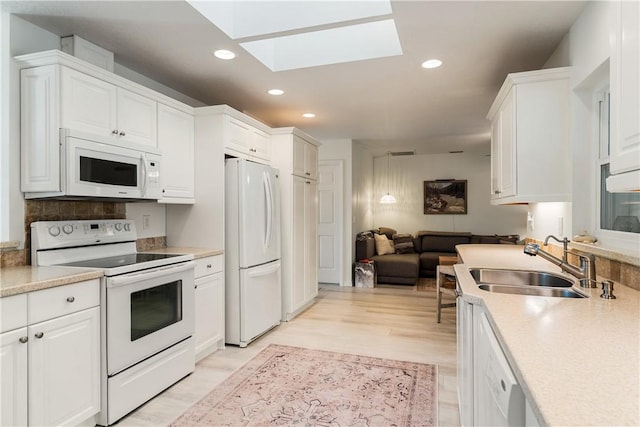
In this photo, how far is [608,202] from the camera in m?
2.10

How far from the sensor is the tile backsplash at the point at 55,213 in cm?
217

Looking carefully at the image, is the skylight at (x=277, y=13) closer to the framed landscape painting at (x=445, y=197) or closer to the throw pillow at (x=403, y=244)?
the throw pillow at (x=403, y=244)

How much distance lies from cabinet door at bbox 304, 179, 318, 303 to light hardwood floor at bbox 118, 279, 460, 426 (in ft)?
0.93

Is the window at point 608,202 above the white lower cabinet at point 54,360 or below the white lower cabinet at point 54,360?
above

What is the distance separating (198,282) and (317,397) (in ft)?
4.13

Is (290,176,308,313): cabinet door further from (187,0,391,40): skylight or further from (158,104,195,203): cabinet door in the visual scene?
(187,0,391,40): skylight

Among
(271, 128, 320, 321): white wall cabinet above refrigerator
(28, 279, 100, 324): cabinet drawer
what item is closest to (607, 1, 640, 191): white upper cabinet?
(28, 279, 100, 324): cabinet drawer

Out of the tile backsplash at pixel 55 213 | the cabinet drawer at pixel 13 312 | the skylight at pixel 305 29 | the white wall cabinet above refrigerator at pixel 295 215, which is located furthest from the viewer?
the white wall cabinet above refrigerator at pixel 295 215

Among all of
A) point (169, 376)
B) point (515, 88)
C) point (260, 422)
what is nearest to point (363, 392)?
point (260, 422)

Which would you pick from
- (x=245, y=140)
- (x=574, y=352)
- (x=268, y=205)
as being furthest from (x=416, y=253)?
(x=574, y=352)

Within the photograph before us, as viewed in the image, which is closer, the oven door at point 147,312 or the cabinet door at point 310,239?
the oven door at point 147,312

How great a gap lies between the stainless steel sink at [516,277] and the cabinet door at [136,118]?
8.19 ft

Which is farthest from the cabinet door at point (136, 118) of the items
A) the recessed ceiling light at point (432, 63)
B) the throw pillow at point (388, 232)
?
the throw pillow at point (388, 232)

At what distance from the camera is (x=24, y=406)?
1.67m
